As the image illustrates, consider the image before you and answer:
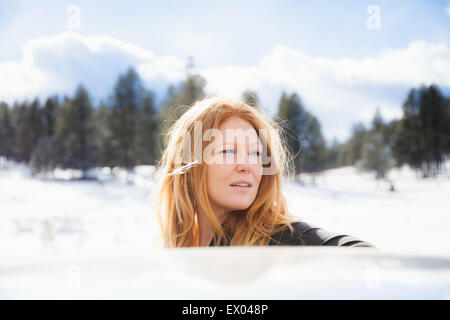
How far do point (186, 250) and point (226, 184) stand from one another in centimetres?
33

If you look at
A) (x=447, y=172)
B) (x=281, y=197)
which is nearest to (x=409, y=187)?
(x=447, y=172)

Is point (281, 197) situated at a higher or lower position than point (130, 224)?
higher

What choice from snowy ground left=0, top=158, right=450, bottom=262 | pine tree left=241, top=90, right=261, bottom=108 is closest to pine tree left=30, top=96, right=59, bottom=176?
snowy ground left=0, top=158, right=450, bottom=262

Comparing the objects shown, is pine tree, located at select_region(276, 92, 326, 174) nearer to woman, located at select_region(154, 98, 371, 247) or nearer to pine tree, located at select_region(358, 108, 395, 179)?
pine tree, located at select_region(358, 108, 395, 179)

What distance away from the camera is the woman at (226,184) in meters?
0.74

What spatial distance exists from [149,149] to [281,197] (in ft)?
26.7

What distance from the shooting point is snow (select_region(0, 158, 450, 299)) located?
0.35 meters

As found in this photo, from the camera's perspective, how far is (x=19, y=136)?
7.78 m

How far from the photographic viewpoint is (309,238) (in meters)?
0.68

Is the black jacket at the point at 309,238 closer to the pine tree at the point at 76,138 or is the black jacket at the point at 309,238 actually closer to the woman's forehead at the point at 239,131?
the woman's forehead at the point at 239,131

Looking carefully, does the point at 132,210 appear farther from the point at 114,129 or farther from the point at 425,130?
the point at 425,130

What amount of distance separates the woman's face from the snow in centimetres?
15

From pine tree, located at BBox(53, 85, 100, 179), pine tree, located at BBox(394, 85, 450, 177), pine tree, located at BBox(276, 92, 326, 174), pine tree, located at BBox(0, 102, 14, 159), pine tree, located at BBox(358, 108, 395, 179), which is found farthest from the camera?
pine tree, located at BBox(358, 108, 395, 179)
